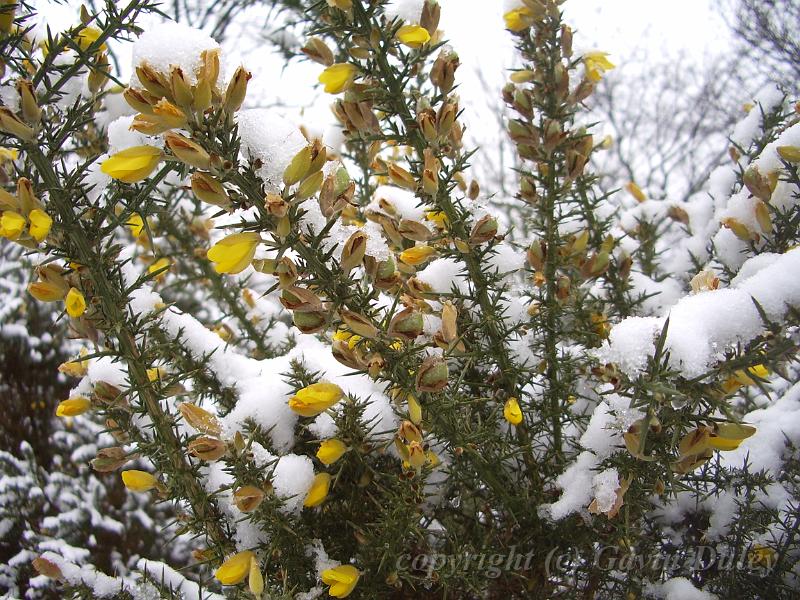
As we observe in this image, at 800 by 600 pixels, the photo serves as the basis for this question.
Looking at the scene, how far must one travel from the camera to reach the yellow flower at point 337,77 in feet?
2.57

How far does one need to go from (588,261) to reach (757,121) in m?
0.69

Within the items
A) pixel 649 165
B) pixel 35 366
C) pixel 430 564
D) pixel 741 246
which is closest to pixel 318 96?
pixel 741 246

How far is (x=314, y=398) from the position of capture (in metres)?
0.71

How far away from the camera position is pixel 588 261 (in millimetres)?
1007

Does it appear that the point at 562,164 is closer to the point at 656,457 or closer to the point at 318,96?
the point at 656,457

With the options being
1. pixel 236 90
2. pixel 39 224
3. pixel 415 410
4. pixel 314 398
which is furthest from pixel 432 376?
pixel 39 224

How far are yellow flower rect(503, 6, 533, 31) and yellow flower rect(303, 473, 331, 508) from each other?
32.4 inches

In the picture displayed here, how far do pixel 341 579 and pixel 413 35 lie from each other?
728mm

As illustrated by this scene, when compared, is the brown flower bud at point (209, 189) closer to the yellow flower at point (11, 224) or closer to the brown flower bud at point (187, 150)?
the brown flower bud at point (187, 150)

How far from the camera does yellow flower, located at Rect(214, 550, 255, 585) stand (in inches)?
27.0

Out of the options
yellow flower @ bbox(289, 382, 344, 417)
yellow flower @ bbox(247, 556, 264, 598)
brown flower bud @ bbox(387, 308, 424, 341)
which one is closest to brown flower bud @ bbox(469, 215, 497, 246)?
brown flower bud @ bbox(387, 308, 424, 341)

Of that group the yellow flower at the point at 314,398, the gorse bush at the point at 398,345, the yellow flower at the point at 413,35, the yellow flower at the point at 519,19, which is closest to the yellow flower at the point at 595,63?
the gorse bush at the point at 398,345

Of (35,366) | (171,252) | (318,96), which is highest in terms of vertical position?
(318,96)

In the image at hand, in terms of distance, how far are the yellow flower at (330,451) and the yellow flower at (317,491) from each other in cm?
4
